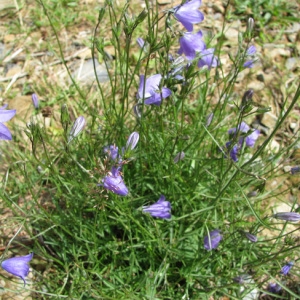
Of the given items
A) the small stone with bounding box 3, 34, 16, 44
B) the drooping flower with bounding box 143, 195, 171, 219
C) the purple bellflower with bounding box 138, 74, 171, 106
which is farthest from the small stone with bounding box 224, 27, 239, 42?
the drooping flower with bounding box 143, 195, 171, 219

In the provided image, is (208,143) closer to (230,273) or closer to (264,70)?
(230,273)

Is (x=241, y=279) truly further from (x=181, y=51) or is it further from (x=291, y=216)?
(x=181, y=51)

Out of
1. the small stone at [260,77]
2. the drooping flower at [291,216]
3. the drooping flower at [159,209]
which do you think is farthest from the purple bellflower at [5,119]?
the small stone at [260,77]

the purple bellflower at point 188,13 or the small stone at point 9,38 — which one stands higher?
the purple bellflower at point 188,13

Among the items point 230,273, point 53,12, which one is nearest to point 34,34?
point 53,12

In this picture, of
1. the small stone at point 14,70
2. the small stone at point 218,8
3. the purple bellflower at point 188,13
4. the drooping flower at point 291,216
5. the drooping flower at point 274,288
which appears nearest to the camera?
the drooping flower at point 291,216

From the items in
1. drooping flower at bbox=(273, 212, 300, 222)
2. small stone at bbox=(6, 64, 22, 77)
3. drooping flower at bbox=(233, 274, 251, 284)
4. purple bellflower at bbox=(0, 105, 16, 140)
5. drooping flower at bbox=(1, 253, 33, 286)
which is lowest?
drooping flower at bbox=(233, 274, 251, 284)

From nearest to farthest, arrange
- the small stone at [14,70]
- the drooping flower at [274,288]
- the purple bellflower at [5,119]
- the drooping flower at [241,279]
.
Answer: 1. the purple bellflower at [5,119]
2. the drooping flower at [241,279]
3. the drooping flower at [274,288]
4. the small stone at [14,70]

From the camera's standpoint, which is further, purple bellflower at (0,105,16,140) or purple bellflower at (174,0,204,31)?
purple bellflower at (174,0,204,31)

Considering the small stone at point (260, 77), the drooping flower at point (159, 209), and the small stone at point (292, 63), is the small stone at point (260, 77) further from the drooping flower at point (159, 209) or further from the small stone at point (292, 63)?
A: the drooping flower at point (159, 209)

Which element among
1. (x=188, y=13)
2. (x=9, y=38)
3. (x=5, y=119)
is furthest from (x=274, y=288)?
(x=9, y=38)

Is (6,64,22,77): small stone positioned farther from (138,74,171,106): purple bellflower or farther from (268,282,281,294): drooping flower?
(268,282,281,294): drooping flower
